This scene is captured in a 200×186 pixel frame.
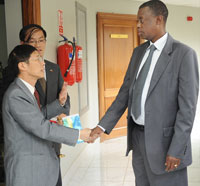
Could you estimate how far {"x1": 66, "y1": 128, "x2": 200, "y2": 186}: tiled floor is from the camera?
348cm

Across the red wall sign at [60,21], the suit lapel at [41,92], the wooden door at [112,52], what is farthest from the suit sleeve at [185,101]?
the wooden door at [112,52]

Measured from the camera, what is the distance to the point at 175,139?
171cm

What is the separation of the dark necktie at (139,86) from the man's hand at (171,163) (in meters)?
0.34

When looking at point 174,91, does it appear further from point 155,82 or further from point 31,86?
point 31,86

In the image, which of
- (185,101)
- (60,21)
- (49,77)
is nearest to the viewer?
(185,101)

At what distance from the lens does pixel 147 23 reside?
1865 millimetres

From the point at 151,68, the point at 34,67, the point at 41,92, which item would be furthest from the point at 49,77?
the point at 151,68

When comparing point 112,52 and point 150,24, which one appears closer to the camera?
point 150,24

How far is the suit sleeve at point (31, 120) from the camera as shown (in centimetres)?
158

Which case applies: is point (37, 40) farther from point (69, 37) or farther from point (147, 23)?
point (69, 37)

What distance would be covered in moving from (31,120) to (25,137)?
119 millimetres

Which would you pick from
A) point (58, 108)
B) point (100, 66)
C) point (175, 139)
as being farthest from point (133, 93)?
point (100, 66)

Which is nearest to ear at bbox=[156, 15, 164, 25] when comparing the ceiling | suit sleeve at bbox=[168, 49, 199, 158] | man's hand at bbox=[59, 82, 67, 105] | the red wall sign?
suit sleeve at bbox=[168, 49, 199, 158]

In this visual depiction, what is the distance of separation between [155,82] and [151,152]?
1.47 ft
